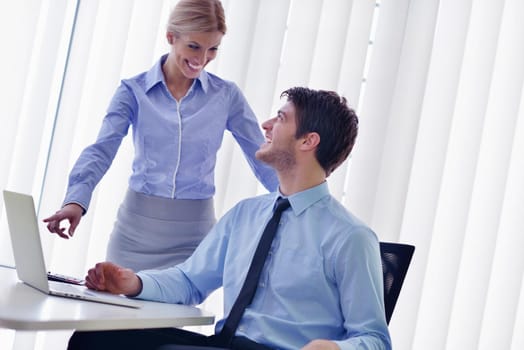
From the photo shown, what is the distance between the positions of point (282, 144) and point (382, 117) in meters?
0.95

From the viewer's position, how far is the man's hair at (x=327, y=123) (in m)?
1.96

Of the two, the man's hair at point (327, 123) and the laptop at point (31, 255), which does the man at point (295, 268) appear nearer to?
the man's hair at point (327, 123)

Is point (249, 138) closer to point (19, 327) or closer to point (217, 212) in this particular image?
point (217, 212)

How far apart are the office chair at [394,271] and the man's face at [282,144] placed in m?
0.35

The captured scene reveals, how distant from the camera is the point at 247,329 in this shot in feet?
5.81

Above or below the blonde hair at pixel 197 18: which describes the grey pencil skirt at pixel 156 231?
below

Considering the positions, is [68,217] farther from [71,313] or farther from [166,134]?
[71,313]

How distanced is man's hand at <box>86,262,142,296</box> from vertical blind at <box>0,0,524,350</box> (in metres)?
1.16

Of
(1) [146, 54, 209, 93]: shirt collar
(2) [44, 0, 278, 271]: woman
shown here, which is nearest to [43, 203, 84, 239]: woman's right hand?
(2) [44, 0, 278, 271]: woman

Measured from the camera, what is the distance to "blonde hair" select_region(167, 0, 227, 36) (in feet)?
7.63

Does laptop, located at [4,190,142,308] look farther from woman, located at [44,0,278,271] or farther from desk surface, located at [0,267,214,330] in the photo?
woman, located at [44,0,278,271]

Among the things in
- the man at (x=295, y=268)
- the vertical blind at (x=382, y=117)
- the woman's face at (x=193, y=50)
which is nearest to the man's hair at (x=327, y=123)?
the man at (x=295, y=268)

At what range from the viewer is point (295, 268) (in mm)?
1789

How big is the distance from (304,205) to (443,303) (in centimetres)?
110
